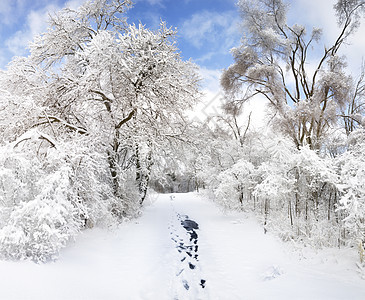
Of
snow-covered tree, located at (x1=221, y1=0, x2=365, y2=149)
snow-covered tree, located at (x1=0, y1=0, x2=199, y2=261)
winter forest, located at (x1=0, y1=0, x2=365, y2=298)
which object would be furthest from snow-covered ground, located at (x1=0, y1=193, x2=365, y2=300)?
snow-covered tree, located at (x1=221, y1=0, x2=365, y2=149)

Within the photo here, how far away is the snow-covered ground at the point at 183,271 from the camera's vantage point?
3416mm

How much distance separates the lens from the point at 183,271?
472cm

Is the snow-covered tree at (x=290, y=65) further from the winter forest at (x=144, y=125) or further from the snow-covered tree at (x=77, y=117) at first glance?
the snow-covered tree at (x=77, y=117)

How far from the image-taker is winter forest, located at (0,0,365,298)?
4461 millimetres

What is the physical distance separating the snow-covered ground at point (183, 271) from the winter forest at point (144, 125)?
51 cm

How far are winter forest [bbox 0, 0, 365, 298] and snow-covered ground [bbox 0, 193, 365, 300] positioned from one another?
0.51 m

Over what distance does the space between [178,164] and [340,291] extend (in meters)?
8.79

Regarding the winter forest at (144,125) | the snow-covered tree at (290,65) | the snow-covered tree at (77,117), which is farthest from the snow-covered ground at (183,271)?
the snow-covered tree at (290,65)

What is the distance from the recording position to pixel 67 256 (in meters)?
4.75

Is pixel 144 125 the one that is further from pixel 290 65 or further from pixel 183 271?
pixel 290 65

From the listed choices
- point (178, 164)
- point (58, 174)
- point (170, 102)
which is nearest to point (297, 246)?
point (170, 102)

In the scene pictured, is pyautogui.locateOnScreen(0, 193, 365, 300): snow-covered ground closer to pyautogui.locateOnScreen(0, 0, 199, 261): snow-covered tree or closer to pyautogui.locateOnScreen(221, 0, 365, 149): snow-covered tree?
pyautogui.locateOnScreen(0, 0, 199, 261): snow-covered tree

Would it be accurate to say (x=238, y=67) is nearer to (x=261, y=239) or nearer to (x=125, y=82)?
(x=125, y=82)

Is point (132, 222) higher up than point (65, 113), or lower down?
lower down
